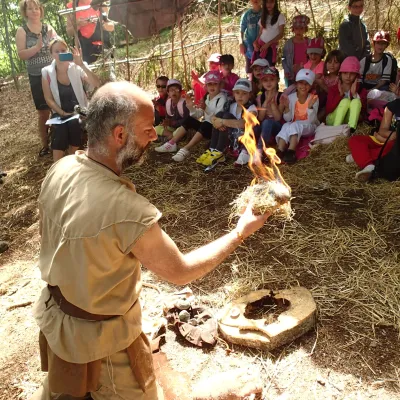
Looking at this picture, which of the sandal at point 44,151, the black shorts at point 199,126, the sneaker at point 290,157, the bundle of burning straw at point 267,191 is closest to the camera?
the bundle of burning straw at point 267,191

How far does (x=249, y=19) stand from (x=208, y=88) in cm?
173

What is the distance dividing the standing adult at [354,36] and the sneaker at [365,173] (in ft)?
8.70

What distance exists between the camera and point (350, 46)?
669 centimetres

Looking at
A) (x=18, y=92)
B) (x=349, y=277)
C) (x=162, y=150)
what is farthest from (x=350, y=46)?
(x=18, y=92)

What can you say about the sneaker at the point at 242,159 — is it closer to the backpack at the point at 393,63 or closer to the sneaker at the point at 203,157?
the sneaker at the point at 203,157

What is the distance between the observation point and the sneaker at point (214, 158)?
5.80 meters

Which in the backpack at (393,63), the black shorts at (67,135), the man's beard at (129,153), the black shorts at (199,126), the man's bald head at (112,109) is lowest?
the black shorts at (199,126)

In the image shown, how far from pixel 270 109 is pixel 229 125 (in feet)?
2.11

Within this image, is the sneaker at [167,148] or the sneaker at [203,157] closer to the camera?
the sneaker at [203,157]

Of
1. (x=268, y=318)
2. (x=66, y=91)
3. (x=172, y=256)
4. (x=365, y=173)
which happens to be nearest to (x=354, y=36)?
(x=365, y=173)

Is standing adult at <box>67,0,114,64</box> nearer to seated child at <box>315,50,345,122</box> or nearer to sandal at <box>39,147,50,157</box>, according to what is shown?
sandal at <box>39,147,50,157</box>

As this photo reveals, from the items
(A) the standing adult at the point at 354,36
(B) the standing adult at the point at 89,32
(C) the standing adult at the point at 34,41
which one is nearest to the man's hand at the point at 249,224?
(C) the standing adult at the point at 34,41

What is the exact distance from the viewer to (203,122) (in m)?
6.38

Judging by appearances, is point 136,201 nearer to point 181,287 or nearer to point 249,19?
point 181,287
